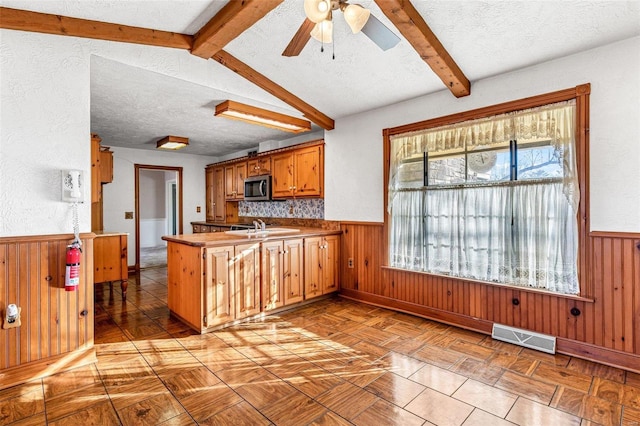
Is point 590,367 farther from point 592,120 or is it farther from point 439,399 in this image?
point 592,120

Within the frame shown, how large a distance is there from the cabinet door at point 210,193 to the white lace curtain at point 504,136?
4.33 meters

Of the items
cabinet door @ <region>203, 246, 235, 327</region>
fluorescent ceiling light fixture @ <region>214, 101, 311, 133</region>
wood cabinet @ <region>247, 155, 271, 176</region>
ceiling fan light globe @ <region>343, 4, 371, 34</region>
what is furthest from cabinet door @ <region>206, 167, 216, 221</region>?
ceiling fan light globe @ <region>343, 4, 371, 34</region>

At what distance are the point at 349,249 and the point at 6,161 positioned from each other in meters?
3.34

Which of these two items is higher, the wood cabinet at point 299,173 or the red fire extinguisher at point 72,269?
the wood cabinet at point 299,173

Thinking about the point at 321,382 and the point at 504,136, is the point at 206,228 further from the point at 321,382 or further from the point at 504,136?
the point at 504,136

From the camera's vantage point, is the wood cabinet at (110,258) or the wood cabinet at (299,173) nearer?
the wood cabinet at (110,258)

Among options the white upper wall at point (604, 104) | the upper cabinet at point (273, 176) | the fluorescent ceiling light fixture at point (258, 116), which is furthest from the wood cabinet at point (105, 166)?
the white upper wall at point (604, 104)

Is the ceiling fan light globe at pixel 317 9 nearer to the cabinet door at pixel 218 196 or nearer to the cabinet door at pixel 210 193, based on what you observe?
the cabinet door at pixel 218 196

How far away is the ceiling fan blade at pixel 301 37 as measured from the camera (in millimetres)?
1938

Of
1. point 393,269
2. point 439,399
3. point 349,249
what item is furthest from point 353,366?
point 349,249

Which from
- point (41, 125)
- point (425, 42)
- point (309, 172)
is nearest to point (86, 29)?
point (41, 125)

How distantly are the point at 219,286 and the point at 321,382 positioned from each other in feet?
4.56

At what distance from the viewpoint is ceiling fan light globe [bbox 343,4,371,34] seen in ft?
5.88

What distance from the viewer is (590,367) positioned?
2.43 metres
